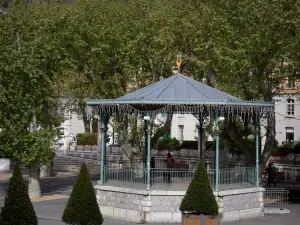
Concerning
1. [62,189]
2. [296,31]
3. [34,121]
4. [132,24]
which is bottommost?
[62,189]

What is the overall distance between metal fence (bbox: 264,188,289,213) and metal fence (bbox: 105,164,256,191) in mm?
1984

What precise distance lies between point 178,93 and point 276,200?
8.86m

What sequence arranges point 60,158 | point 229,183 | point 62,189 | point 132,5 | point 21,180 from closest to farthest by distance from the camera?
point 21,180 < point 229,183 < point 62,189 < point 132,5 < point 60,158

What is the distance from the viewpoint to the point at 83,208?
18.7 meters

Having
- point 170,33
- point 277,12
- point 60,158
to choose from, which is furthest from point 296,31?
point 60,158

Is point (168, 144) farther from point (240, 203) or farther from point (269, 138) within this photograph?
point (240, 203)

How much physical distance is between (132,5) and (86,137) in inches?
1067

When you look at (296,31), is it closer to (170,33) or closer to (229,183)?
(229,183)

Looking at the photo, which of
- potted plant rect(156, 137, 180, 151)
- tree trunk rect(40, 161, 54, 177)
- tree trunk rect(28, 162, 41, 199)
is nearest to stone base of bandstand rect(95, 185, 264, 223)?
tree trunk rect(28, 162, 41, 199)

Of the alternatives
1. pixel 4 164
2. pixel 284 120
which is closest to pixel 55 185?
pixel 4 164

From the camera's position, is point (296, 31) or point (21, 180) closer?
point (21, 180)

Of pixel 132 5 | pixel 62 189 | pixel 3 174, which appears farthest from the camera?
pixel 3 174

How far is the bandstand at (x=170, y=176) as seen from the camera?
24.9 meters

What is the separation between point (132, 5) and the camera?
4250cm
